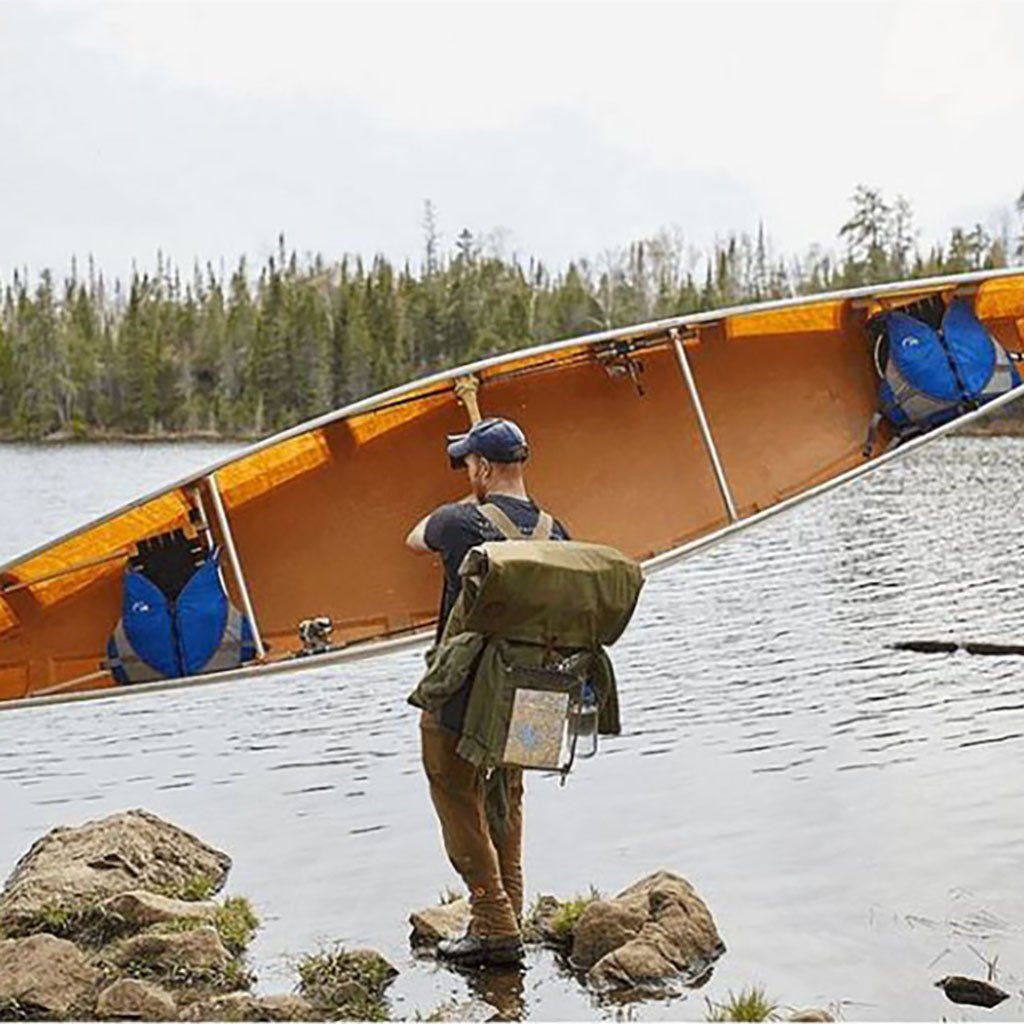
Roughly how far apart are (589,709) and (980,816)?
16.6 feet

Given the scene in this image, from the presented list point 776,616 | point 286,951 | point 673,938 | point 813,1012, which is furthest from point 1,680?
point 776,616

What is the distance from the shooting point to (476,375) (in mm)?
9367

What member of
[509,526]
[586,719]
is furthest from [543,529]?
[586,719]

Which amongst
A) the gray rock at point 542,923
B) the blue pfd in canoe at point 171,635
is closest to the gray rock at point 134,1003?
the gray rock at point 542,923

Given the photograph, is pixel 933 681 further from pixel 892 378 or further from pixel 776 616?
pixel 892 378

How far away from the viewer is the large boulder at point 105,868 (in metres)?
8.20

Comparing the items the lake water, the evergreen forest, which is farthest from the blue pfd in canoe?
the evergreen forest

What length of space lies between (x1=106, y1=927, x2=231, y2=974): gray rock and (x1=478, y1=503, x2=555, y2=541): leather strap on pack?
98.6 inches

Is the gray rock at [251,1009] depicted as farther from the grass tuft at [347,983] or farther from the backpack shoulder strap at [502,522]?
the backpack shoulder strap at [502,522]

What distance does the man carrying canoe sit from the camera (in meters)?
6.07

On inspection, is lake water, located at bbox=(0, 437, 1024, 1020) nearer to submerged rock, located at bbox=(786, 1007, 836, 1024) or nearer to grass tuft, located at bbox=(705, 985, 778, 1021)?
grass tuft, located at bbox=(705, 985, 778, 1021)

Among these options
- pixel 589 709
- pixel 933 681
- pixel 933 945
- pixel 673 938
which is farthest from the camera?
pixel 933 681

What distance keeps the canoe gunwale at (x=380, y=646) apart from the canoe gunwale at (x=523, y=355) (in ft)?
2.17

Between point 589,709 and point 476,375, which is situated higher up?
point 476,375
